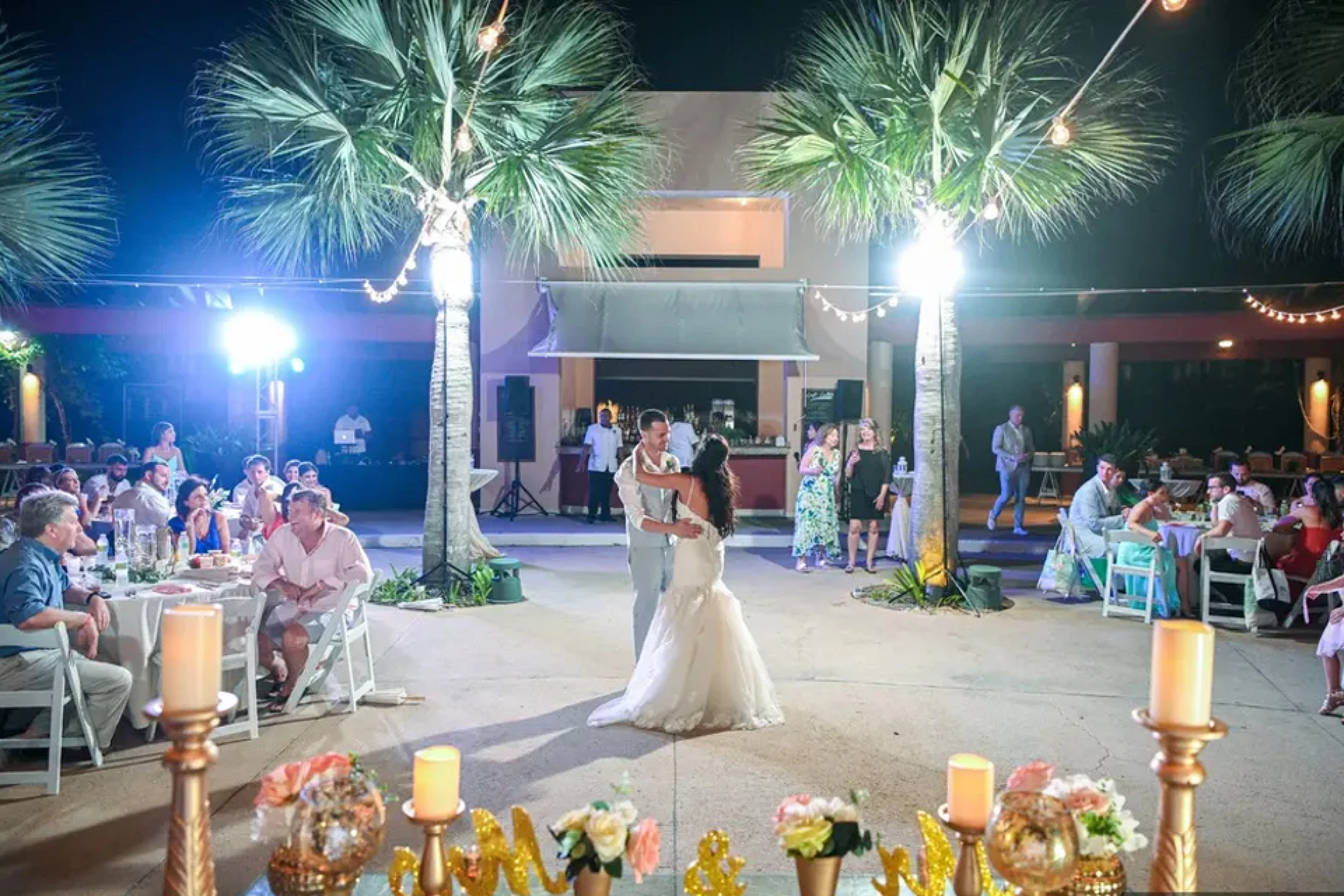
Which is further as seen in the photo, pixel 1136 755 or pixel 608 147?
pixel 608 147

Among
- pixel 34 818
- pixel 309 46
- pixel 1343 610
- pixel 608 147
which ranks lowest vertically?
pixel 34 818

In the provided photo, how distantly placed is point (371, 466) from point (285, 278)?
436 cm

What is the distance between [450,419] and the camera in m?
9.35

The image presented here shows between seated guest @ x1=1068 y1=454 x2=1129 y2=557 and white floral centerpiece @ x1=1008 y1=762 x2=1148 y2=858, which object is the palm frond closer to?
seated guest @ x1=1068 y1=454 x2=1129 y2=557

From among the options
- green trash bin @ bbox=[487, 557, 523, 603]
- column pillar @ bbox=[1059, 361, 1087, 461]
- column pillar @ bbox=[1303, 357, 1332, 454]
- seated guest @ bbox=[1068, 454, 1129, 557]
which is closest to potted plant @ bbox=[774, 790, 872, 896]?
green trash bin @ bbox=[487, 557, 523, 603]

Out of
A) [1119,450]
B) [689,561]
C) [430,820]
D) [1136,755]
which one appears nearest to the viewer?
[430,820]

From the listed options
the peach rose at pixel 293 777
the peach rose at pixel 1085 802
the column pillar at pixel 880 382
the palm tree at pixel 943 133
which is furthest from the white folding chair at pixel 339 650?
the column pillar at pixel 880 382

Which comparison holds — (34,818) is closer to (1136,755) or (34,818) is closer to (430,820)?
(430,820)

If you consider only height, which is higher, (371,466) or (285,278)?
(285,278)

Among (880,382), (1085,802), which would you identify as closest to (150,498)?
(1085,802)

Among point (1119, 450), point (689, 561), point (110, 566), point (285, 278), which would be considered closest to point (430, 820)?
point (689, 561)

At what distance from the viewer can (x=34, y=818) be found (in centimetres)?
421

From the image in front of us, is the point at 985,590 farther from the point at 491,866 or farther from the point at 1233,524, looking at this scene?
the point at 491,866

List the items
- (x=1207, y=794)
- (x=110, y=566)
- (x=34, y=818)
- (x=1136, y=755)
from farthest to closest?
→ (x=110, y=566)
(x=1136, y=755)
(x=1207, y=794)
(x=34, y=818)
